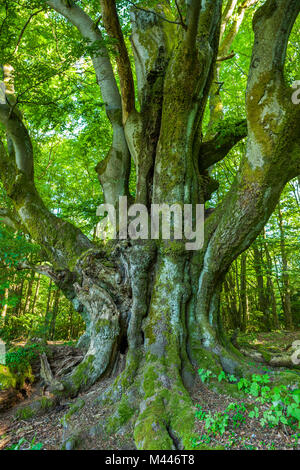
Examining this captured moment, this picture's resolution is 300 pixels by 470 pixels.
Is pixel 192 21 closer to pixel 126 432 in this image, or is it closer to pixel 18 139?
pixel 18 139

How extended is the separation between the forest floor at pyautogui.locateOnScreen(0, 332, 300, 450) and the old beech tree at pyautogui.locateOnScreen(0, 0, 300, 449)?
167 millimetres

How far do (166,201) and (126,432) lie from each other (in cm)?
287

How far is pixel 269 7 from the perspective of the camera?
3.28 m

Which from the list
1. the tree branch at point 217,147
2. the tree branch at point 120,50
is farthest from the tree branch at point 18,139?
the tree branch at point 217,147

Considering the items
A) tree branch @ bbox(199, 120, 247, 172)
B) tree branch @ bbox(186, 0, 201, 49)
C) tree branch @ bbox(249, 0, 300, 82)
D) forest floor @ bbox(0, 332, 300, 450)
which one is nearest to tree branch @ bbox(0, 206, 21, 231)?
forest floor @ bbox(0, 332, 300, 450)

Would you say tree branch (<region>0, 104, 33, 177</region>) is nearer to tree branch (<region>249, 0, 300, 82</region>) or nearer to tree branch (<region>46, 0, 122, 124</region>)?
tree branch (<region>46, 0, 122, 124</region>)

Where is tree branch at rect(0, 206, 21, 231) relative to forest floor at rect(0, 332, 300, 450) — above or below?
above

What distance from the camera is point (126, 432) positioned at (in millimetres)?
2648

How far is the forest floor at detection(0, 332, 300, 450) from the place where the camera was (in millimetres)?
2195

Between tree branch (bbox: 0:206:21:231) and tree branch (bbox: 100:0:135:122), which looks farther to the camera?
tree branch (bbox: 0:206:21:231)
